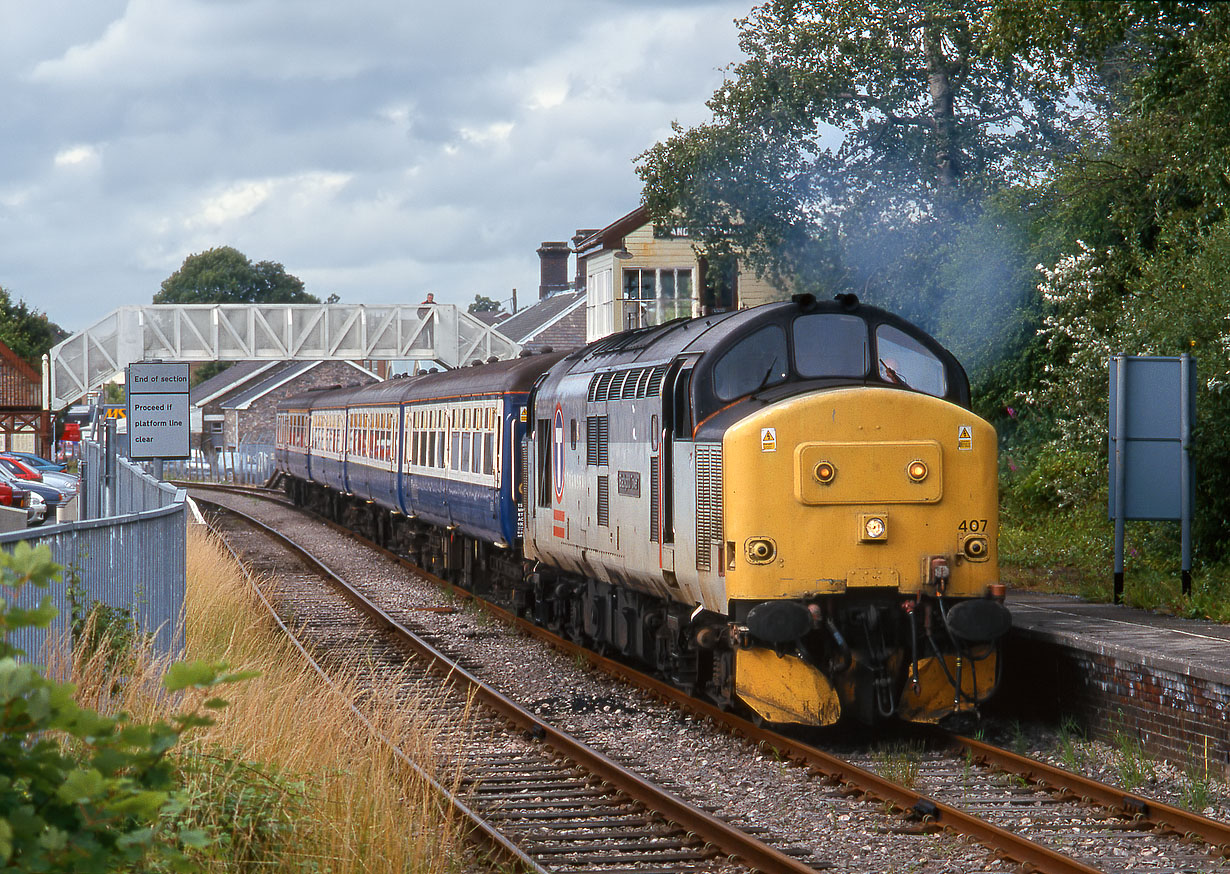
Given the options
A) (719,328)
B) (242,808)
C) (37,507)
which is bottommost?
(37,507)

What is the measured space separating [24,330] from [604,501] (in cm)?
7736

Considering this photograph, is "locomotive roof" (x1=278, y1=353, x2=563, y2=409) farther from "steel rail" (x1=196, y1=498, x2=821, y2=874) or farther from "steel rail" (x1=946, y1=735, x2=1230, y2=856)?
"steel rail" (x1=946, y1=735, x2=1230, y2=856)

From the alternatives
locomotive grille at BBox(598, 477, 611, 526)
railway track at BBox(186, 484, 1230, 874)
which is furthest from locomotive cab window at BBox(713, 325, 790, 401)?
railway track at BBox(186, 484, 1230, 874)

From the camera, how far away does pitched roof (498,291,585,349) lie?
54438 millimetres

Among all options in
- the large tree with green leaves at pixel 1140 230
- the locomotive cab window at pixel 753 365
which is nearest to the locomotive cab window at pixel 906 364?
the locomotive cab window at pixel 753 365

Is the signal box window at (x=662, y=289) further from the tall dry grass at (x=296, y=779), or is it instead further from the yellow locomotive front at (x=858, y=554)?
the tall dry grass at (x=296, y=779)

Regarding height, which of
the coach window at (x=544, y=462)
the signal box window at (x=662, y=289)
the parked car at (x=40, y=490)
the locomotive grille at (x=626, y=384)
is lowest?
the parked car at (x=40, y=490)

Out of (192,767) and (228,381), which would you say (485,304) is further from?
(192,767)

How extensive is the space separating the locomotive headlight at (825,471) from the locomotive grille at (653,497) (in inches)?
62.2

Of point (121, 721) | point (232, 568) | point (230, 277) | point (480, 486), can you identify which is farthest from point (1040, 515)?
point (230, 277)

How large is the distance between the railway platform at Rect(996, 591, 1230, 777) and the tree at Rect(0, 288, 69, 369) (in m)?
72.9

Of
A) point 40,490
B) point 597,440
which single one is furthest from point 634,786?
point 40,490

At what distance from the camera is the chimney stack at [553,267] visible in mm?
67500

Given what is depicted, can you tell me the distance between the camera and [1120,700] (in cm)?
996
